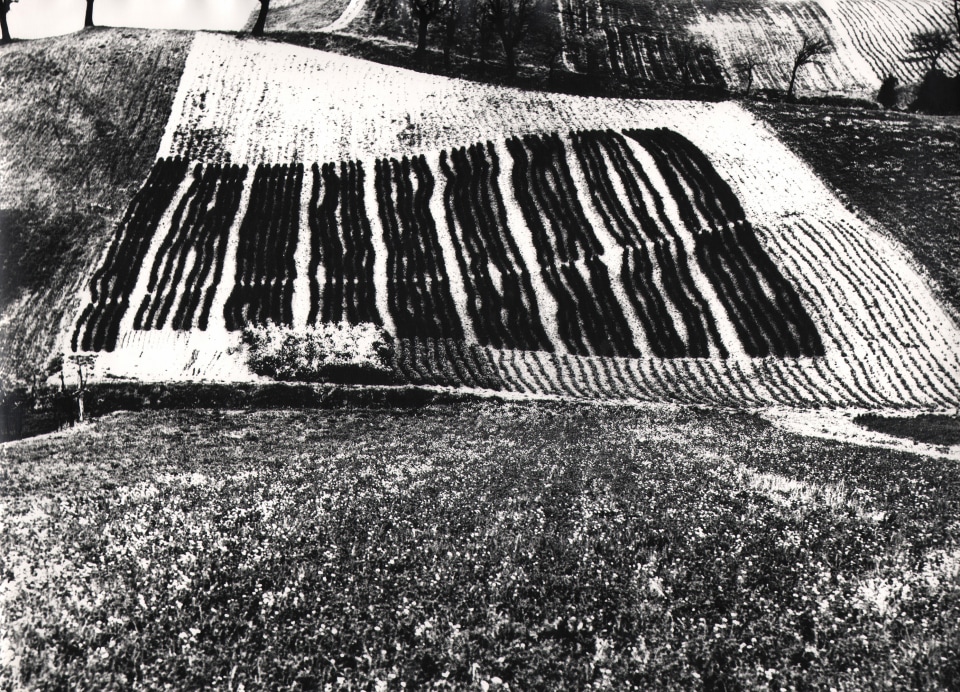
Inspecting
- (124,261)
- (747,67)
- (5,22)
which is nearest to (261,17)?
(5,22)

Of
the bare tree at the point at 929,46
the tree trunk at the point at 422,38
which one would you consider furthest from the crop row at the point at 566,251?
the bare tree at the point at 929,46


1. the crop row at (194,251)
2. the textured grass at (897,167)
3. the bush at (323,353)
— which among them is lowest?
the bush at (323,353)

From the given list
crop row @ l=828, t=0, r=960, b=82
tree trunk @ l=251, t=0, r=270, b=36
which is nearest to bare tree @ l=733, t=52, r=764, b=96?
crop row @ l=828, t=0, r=960, b=82

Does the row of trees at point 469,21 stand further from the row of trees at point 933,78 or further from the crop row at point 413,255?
the row of trees at point 933,78

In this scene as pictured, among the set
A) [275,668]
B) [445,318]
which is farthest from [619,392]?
[275,668]

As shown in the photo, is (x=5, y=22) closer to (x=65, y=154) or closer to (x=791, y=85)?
(x=65, y=154)
